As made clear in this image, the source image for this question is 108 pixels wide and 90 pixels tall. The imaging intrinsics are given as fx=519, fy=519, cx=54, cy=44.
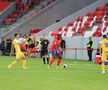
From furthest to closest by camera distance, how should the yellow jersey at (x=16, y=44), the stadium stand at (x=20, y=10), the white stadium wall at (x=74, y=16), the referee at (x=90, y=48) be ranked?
1. the stadium stand at (x=20, y=10)
2. the white stadium wall at (x=74, y=16)
3. the referee at (x=90, y=48)
4. the yellow jersey at (x=16, y=44)

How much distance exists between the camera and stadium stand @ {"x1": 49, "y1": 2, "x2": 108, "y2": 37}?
42.8 meters

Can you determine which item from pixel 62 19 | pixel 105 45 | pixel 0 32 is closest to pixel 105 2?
pixel 62 19

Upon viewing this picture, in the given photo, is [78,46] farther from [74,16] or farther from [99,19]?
[74,16]

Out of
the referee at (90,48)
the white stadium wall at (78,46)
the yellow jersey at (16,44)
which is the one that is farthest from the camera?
the white stadium wall at (78,46)

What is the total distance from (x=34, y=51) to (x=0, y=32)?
7.99 metres

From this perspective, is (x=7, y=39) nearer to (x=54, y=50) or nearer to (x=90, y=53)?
(x=90, y=53)

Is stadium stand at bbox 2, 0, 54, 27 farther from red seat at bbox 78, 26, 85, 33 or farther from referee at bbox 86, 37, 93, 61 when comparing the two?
referee at bbox 86, 37, 93, 61

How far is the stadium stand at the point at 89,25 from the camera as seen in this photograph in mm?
42753

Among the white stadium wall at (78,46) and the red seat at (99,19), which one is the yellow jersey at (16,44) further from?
the red seat at (99,19)

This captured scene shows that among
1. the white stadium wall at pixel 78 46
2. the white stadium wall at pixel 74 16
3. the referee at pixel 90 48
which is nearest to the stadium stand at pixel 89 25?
the white stadium wall at pixel 78 46

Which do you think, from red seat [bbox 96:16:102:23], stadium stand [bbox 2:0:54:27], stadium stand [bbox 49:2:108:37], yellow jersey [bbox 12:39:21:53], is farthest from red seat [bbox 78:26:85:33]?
yellow jersey [bbox 12:39:21:53]

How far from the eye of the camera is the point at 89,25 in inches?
1766

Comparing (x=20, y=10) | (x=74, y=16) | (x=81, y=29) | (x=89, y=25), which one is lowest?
(x=81, y=29)

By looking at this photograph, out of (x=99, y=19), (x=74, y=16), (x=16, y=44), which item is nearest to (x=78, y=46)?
(x=99, y=19)
